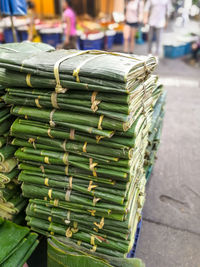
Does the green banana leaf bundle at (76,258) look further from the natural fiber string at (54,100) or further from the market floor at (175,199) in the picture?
the natural fiber string at (54,100)

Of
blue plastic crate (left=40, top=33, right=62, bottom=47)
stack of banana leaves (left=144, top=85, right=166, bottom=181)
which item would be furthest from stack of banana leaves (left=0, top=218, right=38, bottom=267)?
blue plastic crate (left=40, top=33, right=62, bottom=47)

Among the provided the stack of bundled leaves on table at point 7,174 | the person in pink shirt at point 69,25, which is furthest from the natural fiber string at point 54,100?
the person in pink shirt at point 69,25

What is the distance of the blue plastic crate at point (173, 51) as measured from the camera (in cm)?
1244

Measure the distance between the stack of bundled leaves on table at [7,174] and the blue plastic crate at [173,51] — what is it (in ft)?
36.9

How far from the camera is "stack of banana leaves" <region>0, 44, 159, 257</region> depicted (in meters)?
2.02

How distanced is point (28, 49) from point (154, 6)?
942cm

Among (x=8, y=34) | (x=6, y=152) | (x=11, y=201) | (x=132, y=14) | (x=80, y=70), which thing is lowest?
(x=11, y=201)

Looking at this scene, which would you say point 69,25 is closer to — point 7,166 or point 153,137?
point 153,137

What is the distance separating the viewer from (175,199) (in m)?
4.19

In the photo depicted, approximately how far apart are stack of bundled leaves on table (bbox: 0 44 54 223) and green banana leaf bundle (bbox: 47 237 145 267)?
708mm

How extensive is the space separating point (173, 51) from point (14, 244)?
1240cm

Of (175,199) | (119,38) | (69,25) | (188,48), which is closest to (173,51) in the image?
(188,48)

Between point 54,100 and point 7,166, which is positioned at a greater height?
point 54,100

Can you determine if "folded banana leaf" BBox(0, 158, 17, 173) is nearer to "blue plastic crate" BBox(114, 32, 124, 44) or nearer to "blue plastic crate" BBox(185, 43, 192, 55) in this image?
"blue plastic crate" BBox(185, 43, 192, 55)
